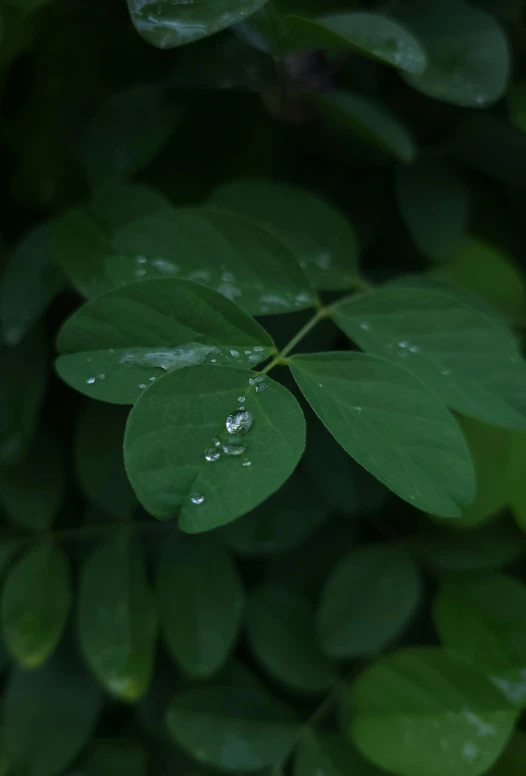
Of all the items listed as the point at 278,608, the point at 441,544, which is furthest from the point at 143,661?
the point at 441,544

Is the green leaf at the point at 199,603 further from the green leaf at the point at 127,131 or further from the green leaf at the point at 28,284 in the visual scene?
the green leaf at the point at 127,131

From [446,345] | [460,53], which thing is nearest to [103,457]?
[446,345]

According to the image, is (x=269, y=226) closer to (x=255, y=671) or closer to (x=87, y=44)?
(x=87, y=44)

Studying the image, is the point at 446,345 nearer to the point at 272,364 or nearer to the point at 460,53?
the point at 272,364

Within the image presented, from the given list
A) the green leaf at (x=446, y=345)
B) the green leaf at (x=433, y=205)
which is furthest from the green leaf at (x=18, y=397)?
the green leaf at (x=433, y=205)

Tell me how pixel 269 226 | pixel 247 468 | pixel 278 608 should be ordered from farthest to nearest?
pixel 278 608 < pixel 269 226 < pixel 247 468

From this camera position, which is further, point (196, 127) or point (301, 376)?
point (196, 127)
